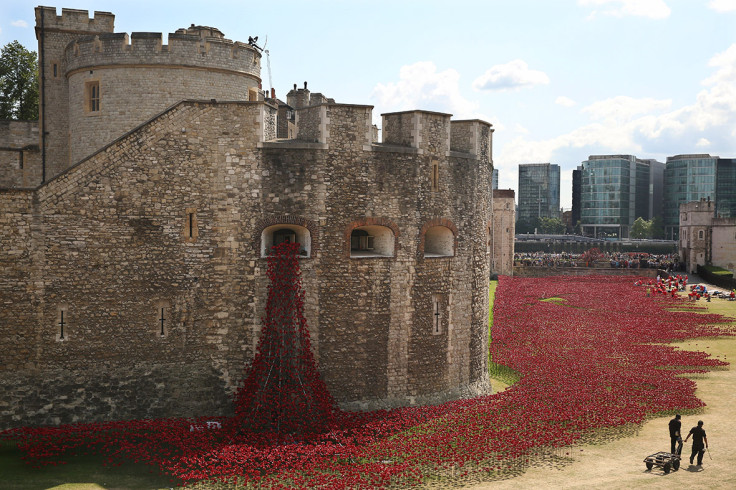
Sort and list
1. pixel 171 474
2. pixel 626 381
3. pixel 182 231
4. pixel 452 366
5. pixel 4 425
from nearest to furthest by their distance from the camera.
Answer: pixel 171 474
pixel 4 425
pixel 182 231
pixel 452 366
pixel 626 381

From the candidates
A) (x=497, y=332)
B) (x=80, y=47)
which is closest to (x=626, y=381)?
(x=497, y=332)

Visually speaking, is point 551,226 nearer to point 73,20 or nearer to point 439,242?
point 439,242

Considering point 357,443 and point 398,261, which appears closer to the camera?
point 357,443

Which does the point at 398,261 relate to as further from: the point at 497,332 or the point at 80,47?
the point at 497,332

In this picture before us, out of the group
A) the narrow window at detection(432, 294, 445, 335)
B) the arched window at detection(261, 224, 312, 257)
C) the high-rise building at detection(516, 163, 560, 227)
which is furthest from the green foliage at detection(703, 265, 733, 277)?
the high-rise building at detection(516, 163, 560, 227)

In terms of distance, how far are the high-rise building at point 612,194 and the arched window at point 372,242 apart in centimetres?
14666

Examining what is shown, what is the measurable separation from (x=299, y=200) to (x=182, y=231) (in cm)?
312

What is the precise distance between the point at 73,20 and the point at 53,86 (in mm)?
2517

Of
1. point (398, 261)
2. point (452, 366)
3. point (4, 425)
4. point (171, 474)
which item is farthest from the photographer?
point (452, 366)

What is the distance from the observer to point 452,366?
20.1 metres

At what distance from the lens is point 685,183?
147500 millimetres

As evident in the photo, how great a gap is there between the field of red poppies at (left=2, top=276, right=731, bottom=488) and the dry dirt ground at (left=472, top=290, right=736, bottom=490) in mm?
510

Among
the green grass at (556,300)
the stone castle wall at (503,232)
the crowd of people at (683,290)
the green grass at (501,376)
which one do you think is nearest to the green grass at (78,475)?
the green grass at (501,376)

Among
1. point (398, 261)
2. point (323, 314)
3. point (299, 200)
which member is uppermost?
point (299, 200)
